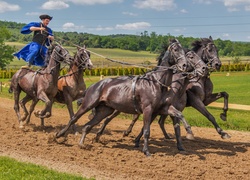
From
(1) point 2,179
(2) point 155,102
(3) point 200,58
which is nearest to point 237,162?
(2) point 155,102

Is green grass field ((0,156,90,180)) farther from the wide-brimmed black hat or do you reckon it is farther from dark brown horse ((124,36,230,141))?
the wide-brimmed black hat

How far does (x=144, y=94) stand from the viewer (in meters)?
8.98

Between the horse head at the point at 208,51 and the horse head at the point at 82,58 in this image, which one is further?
the horse head at the point at 82,58

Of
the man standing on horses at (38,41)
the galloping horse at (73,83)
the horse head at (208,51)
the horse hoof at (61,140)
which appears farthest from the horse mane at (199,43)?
the man standing on horses at (38,41)

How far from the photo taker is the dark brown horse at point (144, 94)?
8883mm

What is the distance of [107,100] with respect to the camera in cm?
948

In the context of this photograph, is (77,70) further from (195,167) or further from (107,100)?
(195,167)

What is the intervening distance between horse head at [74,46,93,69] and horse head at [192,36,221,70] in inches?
111

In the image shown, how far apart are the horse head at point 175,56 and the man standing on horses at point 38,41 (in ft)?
14.9

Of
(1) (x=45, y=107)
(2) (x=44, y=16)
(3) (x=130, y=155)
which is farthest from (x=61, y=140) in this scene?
(2) (x=44, y=16)

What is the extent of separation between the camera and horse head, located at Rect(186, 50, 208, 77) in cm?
952

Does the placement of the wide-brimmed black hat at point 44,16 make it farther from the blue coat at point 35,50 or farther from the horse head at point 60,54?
the horse head at point 60,54

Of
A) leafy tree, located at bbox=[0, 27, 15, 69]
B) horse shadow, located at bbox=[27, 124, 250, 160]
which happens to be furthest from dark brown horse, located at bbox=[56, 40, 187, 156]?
leafy tree, located at bbox=[0, 27, 15, 69]

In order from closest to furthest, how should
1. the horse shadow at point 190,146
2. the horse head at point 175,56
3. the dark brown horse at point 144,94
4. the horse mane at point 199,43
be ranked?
the horse head at point 175,56
the dark brown horse at point 144,94
the horse shadow at point 190,146
the horse mane at point 199,43
